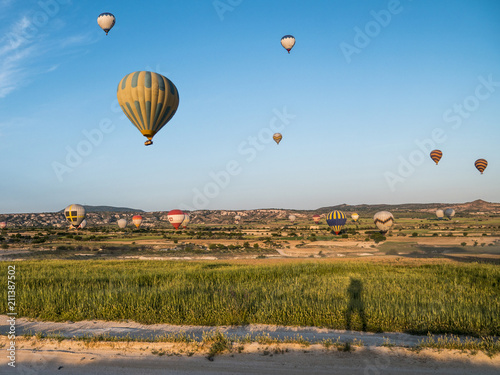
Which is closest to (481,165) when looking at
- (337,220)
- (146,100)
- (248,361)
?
(337,220)

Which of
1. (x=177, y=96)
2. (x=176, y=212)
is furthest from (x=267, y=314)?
(x=176, y=212)

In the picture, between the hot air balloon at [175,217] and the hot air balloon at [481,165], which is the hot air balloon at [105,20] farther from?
the hot air balloon at [481,165]

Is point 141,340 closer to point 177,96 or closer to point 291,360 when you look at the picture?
point 291,360

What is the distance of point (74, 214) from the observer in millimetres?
64438

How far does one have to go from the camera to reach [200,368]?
288 inches

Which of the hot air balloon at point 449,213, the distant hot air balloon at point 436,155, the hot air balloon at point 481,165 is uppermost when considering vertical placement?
the distant hot air balloon at point 436,155

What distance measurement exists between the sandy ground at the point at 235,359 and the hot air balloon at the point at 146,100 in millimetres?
19893

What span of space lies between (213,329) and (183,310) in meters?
1.78

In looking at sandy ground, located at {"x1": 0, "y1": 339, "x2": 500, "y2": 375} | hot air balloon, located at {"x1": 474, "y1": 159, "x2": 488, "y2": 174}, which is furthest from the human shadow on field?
hot air balloon, located at {"x1": 474, "y1": 159, "x2": 488, "y2": 174}

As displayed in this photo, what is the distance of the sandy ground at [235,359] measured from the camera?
7.20 m

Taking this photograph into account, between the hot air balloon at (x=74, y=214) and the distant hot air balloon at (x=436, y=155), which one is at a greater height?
the distant hot air balloon at (x=436, y=155)

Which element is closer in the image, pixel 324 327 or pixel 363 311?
pixel 324 327

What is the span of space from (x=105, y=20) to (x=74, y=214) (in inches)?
1620

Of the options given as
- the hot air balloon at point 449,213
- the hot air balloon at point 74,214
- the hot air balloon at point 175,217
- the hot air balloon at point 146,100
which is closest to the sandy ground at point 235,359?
the hot air balloon at point 146,100
